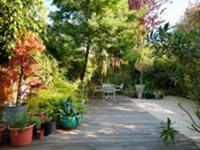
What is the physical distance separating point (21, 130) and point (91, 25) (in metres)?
4.98

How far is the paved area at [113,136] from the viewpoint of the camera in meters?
4.36

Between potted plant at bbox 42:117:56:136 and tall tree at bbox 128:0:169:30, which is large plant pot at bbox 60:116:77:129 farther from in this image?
tall tree at bbox 128:0:169:30

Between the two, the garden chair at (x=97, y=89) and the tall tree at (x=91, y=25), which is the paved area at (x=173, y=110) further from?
the tall tree at (x=91, y=25)

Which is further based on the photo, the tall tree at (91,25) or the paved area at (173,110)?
the tall tree at (91,25)

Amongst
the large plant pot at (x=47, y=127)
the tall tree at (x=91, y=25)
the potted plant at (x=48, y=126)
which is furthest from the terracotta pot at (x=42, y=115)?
the tall tree at (x=91, y=25)

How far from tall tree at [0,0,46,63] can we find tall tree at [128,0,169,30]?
9402 millimetres

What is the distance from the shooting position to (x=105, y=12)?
28.2ft

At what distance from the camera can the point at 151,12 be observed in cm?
1338

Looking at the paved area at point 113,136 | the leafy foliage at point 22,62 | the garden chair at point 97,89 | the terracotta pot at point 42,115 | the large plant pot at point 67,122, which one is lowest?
the paved area at point 113,136

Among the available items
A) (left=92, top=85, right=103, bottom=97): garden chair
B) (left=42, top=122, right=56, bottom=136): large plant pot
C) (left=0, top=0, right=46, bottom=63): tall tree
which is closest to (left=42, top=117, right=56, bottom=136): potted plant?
(left=42, top=122, right=56, bottom=136): large plant pot

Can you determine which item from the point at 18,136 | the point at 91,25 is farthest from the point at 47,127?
the point at 91,25

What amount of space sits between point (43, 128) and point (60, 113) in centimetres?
64

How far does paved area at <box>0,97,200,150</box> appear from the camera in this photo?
436cm

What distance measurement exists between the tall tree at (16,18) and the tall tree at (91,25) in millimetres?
4014
